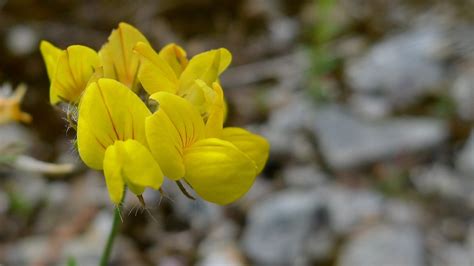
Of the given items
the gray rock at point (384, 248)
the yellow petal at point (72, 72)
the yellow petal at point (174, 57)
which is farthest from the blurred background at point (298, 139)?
the yellow petal at point (174, 57)

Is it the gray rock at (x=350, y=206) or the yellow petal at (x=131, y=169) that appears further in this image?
the gray rock at (x=350, y=206)

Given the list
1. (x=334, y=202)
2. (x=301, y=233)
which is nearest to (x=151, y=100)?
(x=301, y=233)

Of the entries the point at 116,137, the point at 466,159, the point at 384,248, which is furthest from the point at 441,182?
the point at 116,137

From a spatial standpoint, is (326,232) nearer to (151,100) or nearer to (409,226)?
(409,226)

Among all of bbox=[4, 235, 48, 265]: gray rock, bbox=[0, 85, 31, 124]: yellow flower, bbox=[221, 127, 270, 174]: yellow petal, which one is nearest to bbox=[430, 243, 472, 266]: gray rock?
bbox=[4, 235, 48, 265]: gray rock

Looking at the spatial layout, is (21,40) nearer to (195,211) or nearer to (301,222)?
(195,211)

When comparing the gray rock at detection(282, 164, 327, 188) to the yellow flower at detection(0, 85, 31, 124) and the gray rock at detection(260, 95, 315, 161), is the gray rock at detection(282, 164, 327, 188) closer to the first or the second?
the gray rock at detection(260, 95, 315, 161)

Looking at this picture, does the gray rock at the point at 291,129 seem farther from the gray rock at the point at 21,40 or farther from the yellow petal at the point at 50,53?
the yellow petal at the point at 50,53
